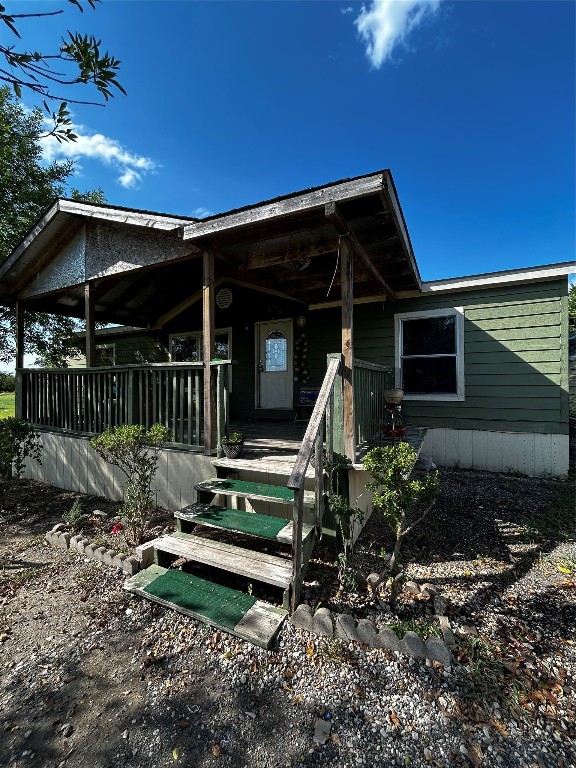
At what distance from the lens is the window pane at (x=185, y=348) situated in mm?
8305

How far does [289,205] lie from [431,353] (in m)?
4.11

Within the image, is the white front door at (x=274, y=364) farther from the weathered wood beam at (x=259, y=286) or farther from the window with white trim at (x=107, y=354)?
the window with white trim at (x=107, y=354)

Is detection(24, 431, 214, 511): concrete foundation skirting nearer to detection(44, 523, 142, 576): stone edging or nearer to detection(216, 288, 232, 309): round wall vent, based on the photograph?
detection(44, 523, 142, 576): stone edging

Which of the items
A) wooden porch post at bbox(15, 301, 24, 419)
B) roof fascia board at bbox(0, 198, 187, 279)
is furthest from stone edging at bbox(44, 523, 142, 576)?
wooden porch post at bbox(15, 301, 24, 419)

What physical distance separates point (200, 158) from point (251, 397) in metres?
6.01

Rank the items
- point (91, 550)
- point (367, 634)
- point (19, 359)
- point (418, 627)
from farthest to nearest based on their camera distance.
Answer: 1. point (19, 359)
2. point (91, 550)
3. point (418, 627)
4. point (367, 634)

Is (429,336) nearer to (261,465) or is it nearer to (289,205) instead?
(289,205)

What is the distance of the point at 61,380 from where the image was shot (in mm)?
5215

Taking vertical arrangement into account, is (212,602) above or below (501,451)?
below

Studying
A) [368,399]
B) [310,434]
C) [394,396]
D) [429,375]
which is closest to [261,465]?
[310,434]

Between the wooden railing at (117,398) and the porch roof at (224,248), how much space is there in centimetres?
135

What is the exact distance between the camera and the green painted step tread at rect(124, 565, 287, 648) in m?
1.97

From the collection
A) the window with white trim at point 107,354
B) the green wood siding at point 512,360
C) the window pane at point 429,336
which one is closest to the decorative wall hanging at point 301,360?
the window pane at point 429,336

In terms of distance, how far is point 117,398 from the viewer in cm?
442
